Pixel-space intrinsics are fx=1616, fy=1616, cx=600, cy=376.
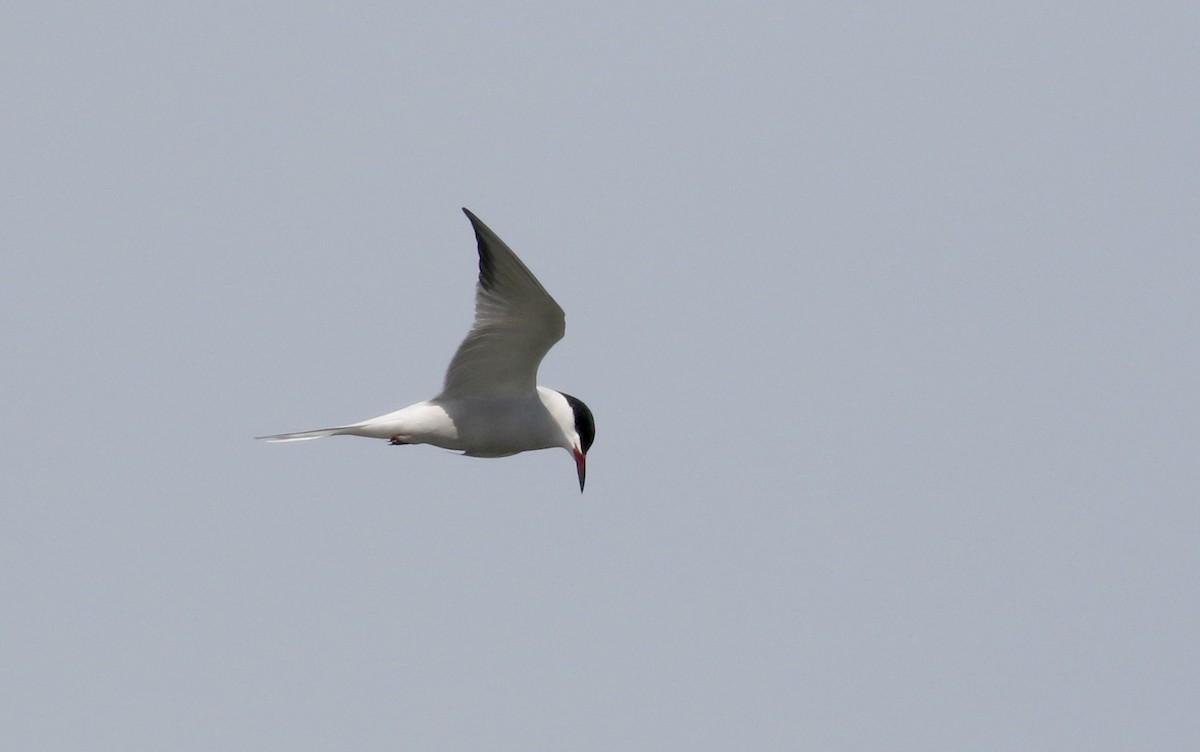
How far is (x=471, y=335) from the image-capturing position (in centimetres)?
962

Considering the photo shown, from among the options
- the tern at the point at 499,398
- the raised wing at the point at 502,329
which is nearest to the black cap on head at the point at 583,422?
the tern at the point at 499,398

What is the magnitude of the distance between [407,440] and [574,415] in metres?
1.11

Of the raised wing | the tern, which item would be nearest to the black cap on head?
the tern

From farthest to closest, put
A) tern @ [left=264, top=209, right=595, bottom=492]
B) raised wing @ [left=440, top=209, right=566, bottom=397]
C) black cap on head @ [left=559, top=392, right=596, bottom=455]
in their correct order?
black cap on head @ [left=559, top=392, right=596, bottom=455], tern @ [left=264, top=209, right=595, bottom=492], raised wing @ [left=440, top=209, right=566, bottom=397]

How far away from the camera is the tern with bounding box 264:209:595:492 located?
941 cm

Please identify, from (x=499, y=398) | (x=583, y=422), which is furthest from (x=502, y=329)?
(x=583, y=422)

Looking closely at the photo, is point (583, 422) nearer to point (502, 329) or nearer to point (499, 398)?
point (499, 398)

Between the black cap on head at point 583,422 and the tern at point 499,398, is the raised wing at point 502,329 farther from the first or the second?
the black cap on head at point 583,422

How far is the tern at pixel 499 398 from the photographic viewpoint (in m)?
9.41

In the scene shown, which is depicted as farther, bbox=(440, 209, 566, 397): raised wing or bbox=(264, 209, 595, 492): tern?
bbox=(264, 209, 595, 492): tern

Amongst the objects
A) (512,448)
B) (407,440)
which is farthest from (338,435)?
(512,448)

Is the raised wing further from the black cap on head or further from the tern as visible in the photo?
the black cap on head

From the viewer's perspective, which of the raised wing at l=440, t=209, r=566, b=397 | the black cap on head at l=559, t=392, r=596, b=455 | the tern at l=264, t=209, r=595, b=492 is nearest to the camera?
the raised wing at l=440, t=209, r=566, b=397

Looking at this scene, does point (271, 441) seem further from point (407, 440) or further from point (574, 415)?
point (574, 415)
